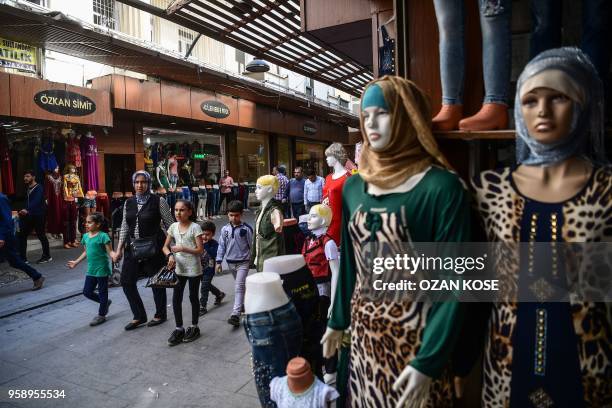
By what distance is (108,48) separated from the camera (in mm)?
9359

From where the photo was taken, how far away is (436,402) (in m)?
1.70

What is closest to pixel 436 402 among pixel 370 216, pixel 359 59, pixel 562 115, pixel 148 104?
pixel 370 216

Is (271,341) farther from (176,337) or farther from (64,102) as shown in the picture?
(64,102)

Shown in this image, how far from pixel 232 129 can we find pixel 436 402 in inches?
667

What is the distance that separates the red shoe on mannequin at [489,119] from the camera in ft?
6.07

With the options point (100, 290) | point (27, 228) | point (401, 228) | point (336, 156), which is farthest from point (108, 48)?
point (401, 228)

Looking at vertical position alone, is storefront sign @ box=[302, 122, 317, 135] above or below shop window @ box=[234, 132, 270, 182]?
above

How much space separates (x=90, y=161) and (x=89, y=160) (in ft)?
0.13

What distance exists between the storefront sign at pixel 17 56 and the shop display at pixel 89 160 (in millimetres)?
2129

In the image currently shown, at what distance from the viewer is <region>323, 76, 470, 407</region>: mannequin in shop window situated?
159 centimetres

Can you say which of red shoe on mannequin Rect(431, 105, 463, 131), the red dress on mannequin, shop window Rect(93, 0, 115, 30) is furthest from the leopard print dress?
shop window Rect(93, 0, 115, 30)

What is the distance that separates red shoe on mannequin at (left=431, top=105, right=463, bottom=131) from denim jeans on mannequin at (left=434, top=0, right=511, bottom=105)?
4 centimetres

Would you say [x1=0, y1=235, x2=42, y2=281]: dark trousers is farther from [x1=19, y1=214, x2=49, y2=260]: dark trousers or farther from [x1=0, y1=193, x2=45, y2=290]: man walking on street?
[x1=19, y1=214, x2=49, y2=260]: dark trousers

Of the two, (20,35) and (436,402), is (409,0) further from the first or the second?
(20,35)
